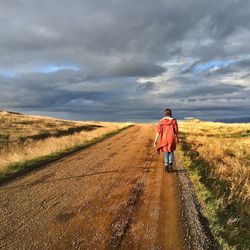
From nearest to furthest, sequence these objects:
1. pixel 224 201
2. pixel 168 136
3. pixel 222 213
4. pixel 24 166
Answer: pixel 222 213
pixel 224 201
pixel 168 136
pixel 24 166

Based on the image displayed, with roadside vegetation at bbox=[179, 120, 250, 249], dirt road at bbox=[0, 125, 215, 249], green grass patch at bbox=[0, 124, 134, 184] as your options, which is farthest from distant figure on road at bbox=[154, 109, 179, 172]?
green grass patch at bbox=[0, 124, 134, 184]

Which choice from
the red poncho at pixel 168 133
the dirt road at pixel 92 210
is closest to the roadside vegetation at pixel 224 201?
the dirt road at pixel 92 210

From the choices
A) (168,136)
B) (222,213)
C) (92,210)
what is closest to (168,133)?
(168,136)

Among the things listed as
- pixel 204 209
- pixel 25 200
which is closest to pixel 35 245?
pixel 25 200

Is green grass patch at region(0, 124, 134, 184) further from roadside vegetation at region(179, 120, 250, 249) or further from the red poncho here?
roadside vegetation at region(179, 120, 250, 249)

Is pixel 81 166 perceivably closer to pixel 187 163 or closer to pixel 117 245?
pixel 187 163

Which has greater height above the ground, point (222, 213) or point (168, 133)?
point (168, 133)

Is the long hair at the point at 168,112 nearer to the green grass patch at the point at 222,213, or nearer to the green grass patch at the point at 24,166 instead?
the green grass patch at the point at 222,213

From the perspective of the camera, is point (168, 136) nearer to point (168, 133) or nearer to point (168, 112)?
point (168, 133)

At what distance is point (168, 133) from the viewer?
13531 millimetres

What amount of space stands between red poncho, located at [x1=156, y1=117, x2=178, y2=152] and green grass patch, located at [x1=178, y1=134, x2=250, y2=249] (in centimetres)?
131

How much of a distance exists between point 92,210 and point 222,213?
293 centimetres

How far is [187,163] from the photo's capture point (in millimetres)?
15695

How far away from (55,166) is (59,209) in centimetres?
659
